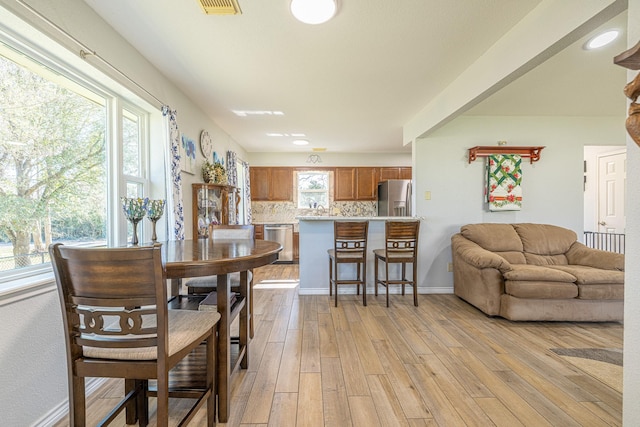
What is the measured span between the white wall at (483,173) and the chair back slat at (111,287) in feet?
10.8

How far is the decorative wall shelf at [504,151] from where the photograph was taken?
11.5ft

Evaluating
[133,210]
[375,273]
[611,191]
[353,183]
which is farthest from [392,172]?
[133,210]

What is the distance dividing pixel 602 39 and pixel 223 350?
10.6ft

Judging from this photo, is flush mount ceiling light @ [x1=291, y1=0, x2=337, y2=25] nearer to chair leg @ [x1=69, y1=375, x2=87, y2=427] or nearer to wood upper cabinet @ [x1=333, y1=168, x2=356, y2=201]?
chair leg @ [x1=69, y1=375, x2=87, y2=427]

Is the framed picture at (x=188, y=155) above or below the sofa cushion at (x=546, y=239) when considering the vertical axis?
above

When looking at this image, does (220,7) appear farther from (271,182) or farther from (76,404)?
(271,182)

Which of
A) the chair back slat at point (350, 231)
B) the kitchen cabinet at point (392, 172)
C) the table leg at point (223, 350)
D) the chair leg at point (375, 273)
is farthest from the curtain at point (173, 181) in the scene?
the kitchen cabinet at point (392, 172)

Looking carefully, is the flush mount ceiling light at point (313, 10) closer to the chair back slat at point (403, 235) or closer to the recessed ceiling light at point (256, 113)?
the recessed ceiling light at point (256, 113)

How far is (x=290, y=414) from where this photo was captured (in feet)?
4.80

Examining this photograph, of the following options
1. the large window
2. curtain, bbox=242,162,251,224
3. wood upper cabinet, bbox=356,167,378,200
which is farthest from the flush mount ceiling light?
wood upper cabinet, bbox=356,167,378,200

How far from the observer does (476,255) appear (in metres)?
2.89

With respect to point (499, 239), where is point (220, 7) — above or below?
above

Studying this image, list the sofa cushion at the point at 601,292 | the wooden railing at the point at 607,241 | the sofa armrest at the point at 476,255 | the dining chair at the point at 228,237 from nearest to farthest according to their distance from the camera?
the dining chair at the point at 228,237, the sofa cushion at the point at 601,292, the sofa armrest at the point at 476,255, the wooden railing at the point at 607,241

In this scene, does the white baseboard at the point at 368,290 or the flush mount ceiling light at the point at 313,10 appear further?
the white baseboard at the point at 368,290
